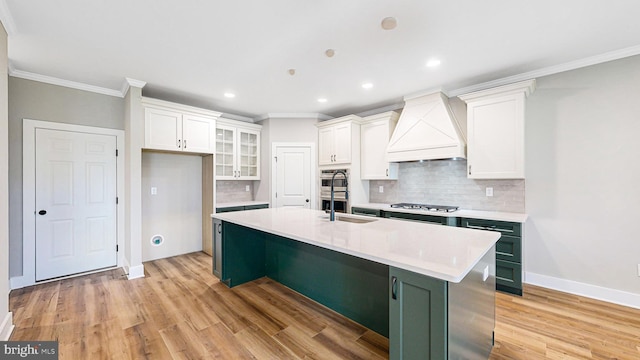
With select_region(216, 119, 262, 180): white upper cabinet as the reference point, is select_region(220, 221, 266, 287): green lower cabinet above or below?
below

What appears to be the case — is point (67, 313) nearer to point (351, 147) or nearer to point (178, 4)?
point (178, 4)

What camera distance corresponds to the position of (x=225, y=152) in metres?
4.70

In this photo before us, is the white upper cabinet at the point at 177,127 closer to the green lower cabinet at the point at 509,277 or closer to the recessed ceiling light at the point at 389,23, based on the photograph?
the recessed ceiling light at the point at 389,23

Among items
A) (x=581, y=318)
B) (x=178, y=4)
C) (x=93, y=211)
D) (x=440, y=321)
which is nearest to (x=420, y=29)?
(x=178, y=4)

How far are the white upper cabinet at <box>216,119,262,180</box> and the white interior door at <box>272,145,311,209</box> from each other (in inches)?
20.3

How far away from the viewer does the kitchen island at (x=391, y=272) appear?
50.1 inches

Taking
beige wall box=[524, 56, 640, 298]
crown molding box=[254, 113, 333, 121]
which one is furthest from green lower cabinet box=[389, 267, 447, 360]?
crown molding box=[254, 113, 333, 121]

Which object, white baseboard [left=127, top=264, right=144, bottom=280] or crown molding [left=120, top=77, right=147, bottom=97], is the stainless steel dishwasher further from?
crown molding [left=120, top=77, right=147, bottom=97]

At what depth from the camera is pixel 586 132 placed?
2834 mm

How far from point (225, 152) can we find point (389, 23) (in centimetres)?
353

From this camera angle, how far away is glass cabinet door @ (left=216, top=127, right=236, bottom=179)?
181 inches

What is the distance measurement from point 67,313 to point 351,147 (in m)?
3.99

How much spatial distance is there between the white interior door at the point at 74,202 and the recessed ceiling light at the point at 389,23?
3.83 m


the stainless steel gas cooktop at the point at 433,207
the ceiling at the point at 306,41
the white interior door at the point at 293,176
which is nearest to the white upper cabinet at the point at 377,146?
the stainless steel gas cooktop at the point at 433,207
